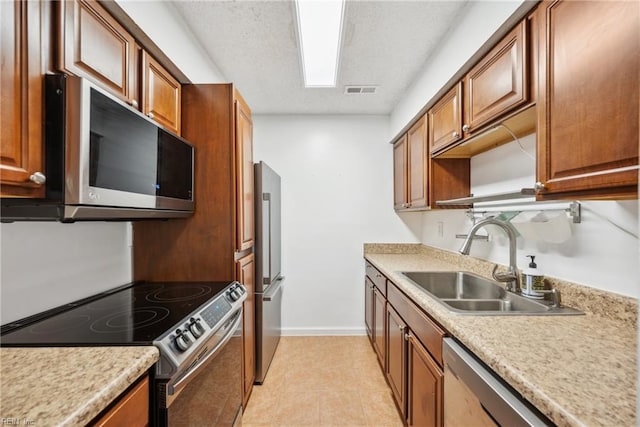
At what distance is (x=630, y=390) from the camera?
2.00 feet

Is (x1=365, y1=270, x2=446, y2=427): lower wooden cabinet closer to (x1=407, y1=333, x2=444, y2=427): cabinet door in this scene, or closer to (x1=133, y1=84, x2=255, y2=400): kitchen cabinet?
(x1=407, y1=333, x2=444, y2=427): cabinet door

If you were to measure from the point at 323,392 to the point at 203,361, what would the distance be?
135cm

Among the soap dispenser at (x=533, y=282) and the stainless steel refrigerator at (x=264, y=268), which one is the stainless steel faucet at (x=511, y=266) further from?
the stainless steel refrigerator at (x=264, y=268)

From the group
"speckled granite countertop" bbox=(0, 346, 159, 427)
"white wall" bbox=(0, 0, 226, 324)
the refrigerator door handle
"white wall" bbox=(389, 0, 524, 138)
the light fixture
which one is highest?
the light fixture

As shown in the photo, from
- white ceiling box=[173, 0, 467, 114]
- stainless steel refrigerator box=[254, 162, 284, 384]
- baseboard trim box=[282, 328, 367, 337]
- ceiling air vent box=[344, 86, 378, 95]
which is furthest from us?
baseboard trim box=[282, 328, 367, 337]

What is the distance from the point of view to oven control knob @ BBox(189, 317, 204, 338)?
1.01m

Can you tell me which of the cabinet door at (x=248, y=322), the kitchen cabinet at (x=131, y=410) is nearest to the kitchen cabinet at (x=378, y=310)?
the cabinet door at (x=248, y=322)

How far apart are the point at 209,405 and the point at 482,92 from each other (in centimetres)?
200

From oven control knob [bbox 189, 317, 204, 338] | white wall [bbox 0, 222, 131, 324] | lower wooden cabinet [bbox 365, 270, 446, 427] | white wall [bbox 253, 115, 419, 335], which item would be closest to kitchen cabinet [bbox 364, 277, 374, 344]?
white wall [bbox 253, 115, 419, 335]

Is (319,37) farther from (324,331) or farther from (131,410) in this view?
(324,331)

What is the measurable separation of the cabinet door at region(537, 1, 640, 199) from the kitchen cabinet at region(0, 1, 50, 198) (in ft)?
5.49

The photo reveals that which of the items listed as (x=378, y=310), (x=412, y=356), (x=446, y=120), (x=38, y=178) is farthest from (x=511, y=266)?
(x=38, y=178)

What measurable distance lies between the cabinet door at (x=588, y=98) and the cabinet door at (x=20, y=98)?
→ 167cm

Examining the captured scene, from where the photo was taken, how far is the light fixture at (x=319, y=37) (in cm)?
139
